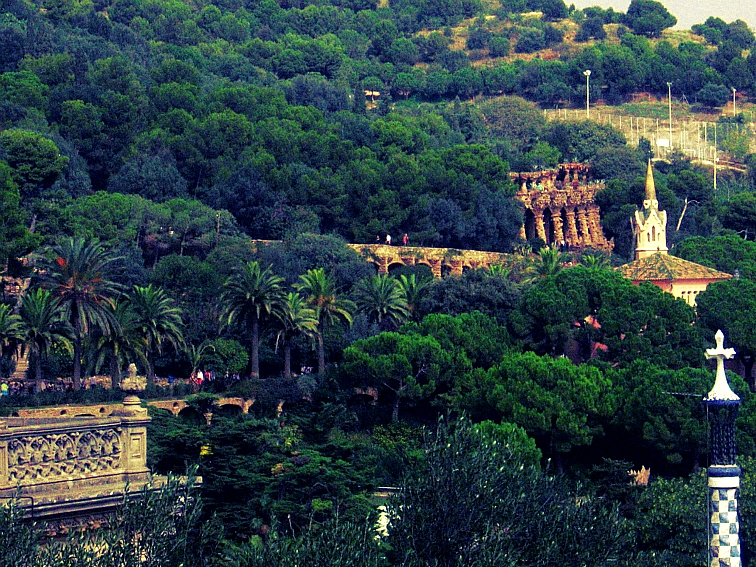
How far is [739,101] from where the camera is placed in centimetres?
16662

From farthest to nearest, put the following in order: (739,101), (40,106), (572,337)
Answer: (739,101), (40,106), (572,337)


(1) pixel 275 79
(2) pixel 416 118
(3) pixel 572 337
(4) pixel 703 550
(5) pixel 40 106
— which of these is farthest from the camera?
(1) pixel 275 79

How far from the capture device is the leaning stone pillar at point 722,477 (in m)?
32.0

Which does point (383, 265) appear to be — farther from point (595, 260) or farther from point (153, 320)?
point (153, 320)

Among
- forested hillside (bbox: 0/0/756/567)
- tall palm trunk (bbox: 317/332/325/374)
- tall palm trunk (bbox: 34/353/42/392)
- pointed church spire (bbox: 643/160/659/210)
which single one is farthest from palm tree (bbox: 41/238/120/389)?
pointed church spire (bbox: 643/160/659/210)

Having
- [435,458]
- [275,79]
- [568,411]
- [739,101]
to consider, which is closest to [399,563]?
[435,458]

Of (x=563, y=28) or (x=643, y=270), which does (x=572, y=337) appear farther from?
(x=563, y=28)

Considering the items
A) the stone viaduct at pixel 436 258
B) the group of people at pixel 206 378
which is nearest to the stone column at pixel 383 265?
the stone viaduct at pixel 436 258

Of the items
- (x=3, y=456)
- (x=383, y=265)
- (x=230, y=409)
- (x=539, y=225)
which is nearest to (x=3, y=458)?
(x=3, y=456)

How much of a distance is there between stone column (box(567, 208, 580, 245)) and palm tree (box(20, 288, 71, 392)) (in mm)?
46200

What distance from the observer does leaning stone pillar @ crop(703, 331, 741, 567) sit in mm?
32031

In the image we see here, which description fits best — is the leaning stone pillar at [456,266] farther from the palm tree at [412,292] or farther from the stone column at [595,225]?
the stone column at [595,225]

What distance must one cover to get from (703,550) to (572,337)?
83.6 feet

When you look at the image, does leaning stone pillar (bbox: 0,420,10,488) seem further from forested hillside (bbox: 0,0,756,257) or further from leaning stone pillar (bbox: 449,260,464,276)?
leaning stone pillar (bbox: 449,260,464,276)
